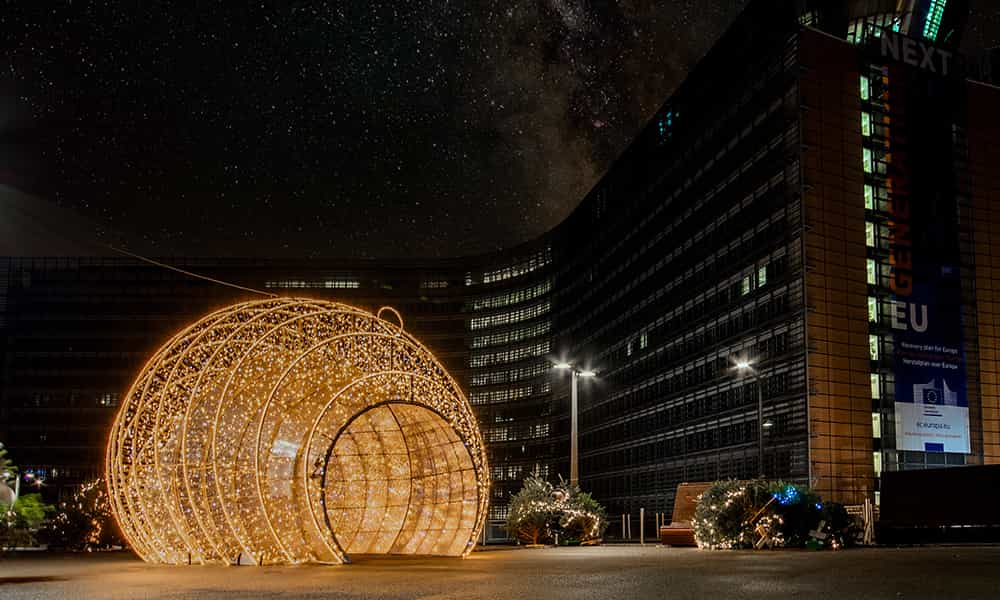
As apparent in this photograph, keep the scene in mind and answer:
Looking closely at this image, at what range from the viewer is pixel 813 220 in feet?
197

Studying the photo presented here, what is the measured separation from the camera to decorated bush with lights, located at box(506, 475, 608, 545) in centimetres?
3516

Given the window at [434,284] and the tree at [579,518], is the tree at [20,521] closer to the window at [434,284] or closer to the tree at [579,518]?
the tree at [579,518]

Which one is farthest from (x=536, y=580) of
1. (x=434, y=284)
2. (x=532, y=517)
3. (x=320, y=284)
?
→ (x=320, y=284)

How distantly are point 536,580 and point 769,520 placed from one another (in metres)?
16.3

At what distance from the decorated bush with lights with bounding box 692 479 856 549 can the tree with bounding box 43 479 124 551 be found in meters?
23.1

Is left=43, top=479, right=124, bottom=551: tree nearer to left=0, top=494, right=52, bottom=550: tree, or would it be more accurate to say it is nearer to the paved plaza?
left=0, top=494, right=52, bottom=550: tree

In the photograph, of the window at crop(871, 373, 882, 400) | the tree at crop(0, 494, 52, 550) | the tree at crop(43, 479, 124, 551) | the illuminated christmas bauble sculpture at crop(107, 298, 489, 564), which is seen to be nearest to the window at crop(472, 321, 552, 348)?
the window at crop(871, 373, 882, 400)

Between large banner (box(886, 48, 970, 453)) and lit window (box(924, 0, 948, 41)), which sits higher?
lit window (box(924, 0, 948, 41))

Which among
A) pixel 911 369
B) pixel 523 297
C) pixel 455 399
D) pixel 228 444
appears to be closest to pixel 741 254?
pixel 911 369

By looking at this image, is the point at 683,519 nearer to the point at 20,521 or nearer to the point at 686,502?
the point at 686,502

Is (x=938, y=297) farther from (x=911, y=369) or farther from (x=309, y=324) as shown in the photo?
(x=309, y=324)

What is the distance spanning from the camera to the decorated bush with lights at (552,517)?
115 ft

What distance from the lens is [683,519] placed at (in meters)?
36.1

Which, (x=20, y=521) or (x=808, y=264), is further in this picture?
(x=808, y=264)
